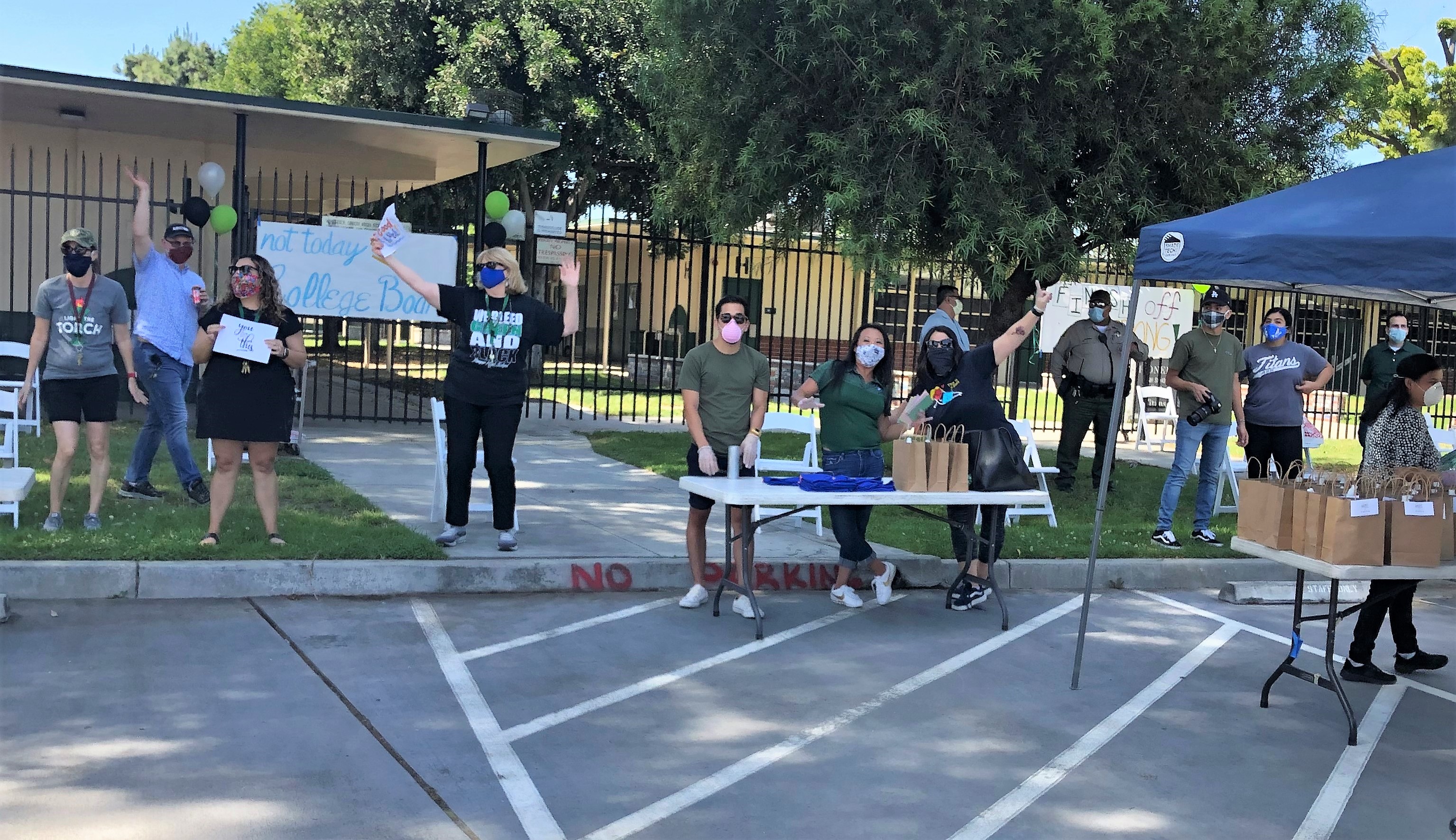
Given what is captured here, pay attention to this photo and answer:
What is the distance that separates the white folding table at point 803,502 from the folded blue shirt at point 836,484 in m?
0.05

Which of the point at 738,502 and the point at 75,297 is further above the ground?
the point at 75,297

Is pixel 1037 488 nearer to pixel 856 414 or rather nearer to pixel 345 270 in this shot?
pixel 856 414

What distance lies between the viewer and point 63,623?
5.85 meters

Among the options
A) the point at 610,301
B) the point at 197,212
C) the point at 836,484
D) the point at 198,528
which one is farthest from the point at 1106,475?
the point at 610,301

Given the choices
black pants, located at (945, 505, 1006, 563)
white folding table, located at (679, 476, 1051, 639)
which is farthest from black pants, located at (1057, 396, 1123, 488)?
white folding table, located at (679, 476, 1051, 639)

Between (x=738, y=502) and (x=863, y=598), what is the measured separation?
5.79ft

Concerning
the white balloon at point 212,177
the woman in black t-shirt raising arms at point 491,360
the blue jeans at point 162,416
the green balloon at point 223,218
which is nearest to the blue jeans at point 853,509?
the woman in black t-shirt raising arms at point 491,360

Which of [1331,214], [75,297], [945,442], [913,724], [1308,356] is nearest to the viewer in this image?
[913,724]

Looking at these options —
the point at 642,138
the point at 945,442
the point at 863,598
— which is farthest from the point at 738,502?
the point at 642,138

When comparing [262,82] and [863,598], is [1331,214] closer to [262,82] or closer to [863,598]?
[863,598]

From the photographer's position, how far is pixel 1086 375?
1113cm

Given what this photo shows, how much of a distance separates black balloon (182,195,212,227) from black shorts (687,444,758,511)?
21.5 ft

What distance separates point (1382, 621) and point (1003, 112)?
587 centimetres

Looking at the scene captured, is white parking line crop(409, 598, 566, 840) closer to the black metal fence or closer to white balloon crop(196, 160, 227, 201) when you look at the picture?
the black metal fence
